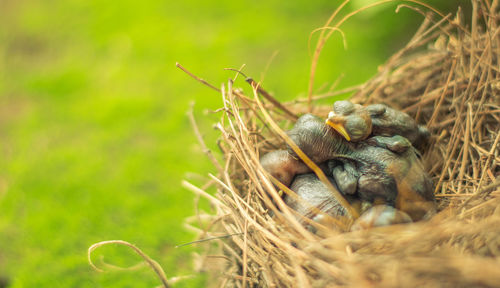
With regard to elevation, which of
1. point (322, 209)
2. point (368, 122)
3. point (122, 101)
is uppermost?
point (368, 122)

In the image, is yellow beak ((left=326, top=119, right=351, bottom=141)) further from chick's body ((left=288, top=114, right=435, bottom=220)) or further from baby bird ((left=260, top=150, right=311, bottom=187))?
baby bird ((left=260, top=150, right=311, bottom=187))

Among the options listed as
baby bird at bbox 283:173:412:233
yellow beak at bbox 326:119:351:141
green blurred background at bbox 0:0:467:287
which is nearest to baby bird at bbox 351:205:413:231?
baby bird at bbox 283:173:412:233

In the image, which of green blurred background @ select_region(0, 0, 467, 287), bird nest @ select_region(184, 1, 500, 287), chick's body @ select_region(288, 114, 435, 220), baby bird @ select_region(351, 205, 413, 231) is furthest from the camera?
green blurred background @ select_region(0, 0, 467, 287)

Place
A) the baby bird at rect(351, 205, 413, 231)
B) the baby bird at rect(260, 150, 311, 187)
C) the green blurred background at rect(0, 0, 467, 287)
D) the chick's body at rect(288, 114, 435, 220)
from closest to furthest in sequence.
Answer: the baby bird at rect(351, 205, 413, 231), the chick's body at rect(288, 114, 435, 220), the baby bird at rect(260, 150, 311, 187), the green blurred background at rect(0, 0, 467, 287)

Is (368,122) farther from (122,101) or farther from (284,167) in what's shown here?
(122,101)

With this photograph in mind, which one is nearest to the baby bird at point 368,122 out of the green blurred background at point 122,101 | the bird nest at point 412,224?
the bird nest at point 412,224

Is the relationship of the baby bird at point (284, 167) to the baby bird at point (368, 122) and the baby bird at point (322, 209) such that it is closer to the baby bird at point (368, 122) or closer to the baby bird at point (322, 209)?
the baby bird at point (322, 209)

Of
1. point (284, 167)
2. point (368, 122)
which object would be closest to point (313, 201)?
point (284, 167)
